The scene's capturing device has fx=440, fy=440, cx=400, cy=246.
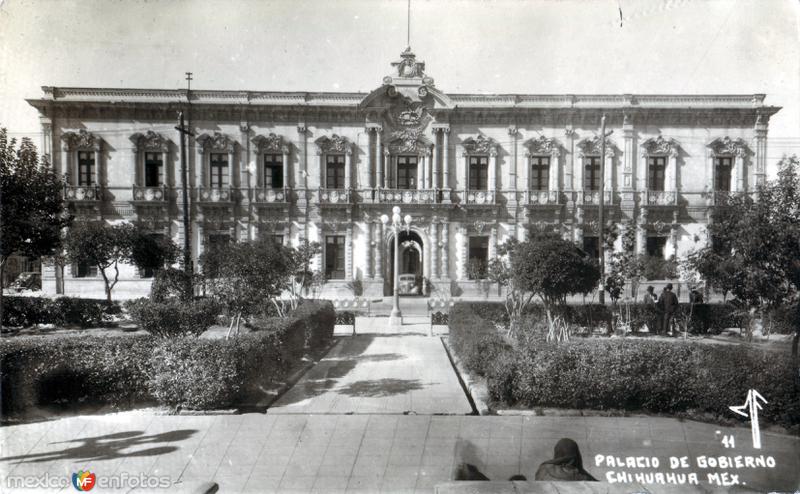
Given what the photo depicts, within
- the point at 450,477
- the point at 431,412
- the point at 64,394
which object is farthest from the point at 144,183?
the point at 450,477

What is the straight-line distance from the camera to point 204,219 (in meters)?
22.6

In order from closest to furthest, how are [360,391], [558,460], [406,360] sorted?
[558,460]
[360,391]
[406,360]

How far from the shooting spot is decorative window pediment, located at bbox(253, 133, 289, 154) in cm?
2298

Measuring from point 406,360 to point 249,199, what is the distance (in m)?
16.1

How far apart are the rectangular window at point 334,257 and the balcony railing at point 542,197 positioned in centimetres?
1011

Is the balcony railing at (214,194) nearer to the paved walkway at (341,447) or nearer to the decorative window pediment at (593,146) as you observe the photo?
the paved walkway at (341,447)

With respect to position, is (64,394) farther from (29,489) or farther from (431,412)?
(431,412)

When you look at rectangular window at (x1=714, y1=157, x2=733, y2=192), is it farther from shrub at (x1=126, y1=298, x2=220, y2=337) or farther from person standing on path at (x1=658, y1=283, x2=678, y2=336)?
shrub at (x1=126, y1=298, x2=220, y2=337)

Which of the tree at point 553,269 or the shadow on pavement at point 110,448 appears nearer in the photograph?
the shadow on pavement at point 110,448

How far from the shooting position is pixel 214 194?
74.5ft

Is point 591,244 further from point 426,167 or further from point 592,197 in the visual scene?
point 426,167

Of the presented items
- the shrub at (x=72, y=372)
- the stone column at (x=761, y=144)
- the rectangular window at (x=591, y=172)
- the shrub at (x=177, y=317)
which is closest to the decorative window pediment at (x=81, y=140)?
the shrub at (x=177, y=317)

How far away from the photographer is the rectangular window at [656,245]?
23230 mm

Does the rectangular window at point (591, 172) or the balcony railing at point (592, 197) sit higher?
the rectangular window at point (591, 172)
